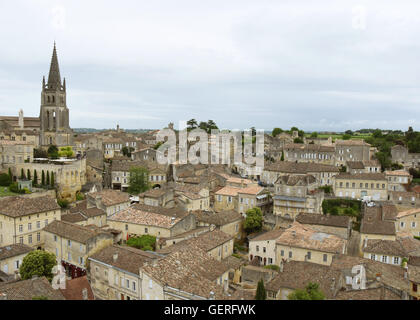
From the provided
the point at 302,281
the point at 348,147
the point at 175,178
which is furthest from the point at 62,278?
the point at 348,147

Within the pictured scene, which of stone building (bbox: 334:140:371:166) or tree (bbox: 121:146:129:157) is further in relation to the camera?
tree (bbox: 121:146:129:157)

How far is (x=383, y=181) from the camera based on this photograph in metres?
49.6

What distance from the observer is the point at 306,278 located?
80.7 ft

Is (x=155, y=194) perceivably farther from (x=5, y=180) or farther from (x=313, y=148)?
(x=313, y=148)

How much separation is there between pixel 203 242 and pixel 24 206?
19.6 meters

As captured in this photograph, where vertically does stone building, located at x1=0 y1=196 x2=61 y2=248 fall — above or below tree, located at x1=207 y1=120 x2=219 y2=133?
below

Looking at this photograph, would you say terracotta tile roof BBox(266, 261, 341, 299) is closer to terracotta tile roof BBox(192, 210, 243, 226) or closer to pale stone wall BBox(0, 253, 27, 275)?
terracotta tile roof BBox(192, 210, 243, 226)

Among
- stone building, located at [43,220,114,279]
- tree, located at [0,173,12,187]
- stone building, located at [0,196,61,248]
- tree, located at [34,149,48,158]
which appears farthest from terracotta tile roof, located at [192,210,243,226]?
tree, located at [34,149,48,158]

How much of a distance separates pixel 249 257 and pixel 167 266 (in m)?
13.3

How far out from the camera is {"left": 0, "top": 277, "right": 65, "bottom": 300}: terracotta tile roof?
21.6m

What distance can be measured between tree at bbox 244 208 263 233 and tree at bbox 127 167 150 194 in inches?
741

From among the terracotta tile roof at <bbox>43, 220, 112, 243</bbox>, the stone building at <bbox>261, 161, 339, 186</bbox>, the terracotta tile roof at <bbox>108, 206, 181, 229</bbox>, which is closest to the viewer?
the terracotta tile roof at <bbox>43, 220, 112, 243</bbox>

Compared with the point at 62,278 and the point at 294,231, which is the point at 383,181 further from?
the point at 62,278

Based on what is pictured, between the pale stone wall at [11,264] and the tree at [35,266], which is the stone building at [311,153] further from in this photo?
the tree at [35,266]
